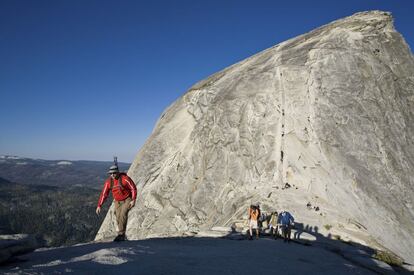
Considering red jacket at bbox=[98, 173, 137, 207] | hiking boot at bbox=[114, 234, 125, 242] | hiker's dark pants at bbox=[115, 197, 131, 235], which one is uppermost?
red jacket at bbox=[98, 173, 137, 207]

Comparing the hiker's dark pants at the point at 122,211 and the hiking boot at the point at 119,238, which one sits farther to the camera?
the hiker's dark pants at the point at 122,211

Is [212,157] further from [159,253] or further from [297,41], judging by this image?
[159,253]

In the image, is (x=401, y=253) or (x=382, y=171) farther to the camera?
(x=382, y=171)

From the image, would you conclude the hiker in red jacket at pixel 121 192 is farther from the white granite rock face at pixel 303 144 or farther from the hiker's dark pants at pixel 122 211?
the white granite rock face at pixel 303 144

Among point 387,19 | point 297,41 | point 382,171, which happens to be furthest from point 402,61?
point 382,171

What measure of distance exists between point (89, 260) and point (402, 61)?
4223 centimetres

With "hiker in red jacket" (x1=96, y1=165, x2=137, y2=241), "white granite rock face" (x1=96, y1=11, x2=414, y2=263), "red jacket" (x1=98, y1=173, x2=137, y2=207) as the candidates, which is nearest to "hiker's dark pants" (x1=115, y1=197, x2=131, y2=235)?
"hiker in red jacket" (x1=96, y1=165, x2=137, y2=241)

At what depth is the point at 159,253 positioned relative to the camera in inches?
446

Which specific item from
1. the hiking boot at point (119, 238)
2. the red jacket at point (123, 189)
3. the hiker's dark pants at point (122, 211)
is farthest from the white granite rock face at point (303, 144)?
the red jacket at point (123, 189)

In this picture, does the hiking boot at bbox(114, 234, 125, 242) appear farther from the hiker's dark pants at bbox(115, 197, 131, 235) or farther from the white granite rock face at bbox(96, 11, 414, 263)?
the white granite rock face at bbox(96, 11, 414, 263)

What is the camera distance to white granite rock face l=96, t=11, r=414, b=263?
27.4m

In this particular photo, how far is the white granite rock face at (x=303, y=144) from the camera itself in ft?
90.0

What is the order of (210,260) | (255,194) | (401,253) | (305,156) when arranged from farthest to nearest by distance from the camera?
(305,156) → (255,194) → (401,253) → (210,260)

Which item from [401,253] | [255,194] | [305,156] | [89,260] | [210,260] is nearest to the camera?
[89,260]
